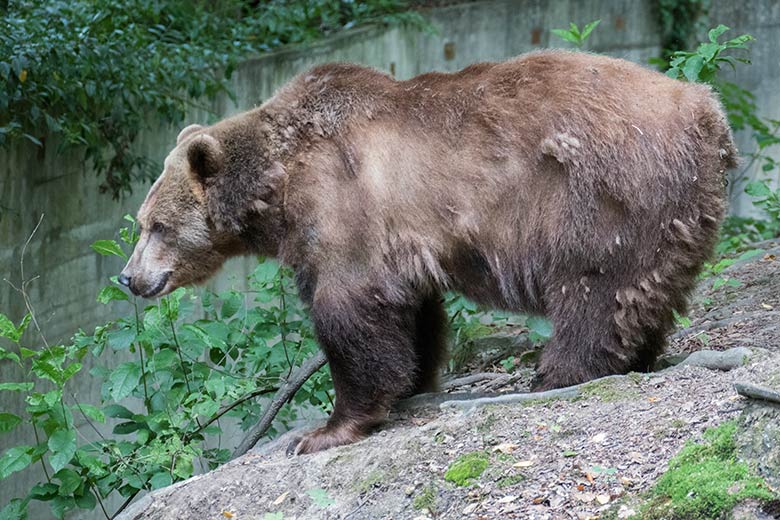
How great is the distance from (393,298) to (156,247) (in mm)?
1403

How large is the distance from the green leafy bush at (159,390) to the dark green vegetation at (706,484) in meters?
2.74

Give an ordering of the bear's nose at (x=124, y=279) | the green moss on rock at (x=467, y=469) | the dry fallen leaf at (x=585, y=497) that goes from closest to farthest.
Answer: the dry fallen leaf at (x=585, y=497) → the green moss on rock at (x=467, y=469) → the bear's nose at (x=124, y=279)

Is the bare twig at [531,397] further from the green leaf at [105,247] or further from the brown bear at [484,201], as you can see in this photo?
the green leaf at [105,247]

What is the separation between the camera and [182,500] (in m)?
5.23

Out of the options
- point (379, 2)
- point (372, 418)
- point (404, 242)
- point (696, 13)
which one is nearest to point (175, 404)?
point (372, 418)

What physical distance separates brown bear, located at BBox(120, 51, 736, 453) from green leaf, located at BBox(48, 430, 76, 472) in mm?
1304

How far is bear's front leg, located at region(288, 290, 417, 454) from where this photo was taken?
5.29m

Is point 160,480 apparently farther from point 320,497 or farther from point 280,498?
point 320,497

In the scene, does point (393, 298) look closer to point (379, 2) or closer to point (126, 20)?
point (126, 20)

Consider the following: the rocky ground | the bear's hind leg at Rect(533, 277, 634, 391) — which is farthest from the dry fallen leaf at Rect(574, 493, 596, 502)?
the bear's hind leg at Rect(533, 277, 634, 391)

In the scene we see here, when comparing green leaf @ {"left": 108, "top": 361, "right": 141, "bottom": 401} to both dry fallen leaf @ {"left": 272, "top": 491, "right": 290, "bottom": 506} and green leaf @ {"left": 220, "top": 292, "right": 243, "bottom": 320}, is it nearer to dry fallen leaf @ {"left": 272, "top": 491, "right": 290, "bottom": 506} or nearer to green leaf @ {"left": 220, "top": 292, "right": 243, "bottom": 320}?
green leaf @ {"left": 220, "top": 292, "right": 243, "bottom": 320}

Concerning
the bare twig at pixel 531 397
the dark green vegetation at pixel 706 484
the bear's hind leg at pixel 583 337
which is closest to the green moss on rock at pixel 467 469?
the bare twig at pixel 531 397

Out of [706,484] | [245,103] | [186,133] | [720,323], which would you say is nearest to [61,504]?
[186,133]

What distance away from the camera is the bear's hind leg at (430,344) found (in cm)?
610
